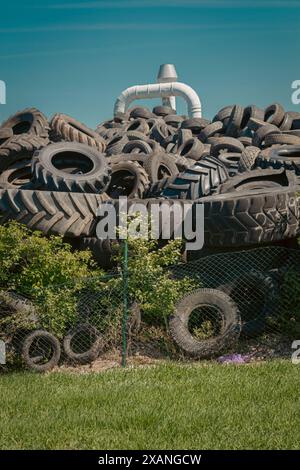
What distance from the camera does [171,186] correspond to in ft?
45.9

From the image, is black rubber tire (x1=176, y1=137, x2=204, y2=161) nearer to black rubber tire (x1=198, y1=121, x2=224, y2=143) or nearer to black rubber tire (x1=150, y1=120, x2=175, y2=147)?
black rubber tire (x1=150, y1=120, x2=175, y2=147)

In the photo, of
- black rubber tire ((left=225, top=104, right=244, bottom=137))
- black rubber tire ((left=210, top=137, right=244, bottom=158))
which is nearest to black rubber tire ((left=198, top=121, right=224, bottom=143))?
black rubber tire ((left=225, top=104, right=244, bottom=137))

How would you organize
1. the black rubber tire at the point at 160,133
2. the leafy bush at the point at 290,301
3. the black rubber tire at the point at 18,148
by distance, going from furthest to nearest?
the black rubber tire at the point at 160,133, the black rubber tire at the point at 18,148, the leafy bush at the point at 290,301

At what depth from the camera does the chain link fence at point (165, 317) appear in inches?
392

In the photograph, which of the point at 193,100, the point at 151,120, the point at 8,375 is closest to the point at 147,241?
the point at 8,375

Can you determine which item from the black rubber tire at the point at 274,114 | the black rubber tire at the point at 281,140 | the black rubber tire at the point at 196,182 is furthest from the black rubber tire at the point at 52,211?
the black rubber tire at the point at 274,114

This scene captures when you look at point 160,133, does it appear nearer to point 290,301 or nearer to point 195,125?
point 195,125

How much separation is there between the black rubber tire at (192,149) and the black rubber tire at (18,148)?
4.51 meters

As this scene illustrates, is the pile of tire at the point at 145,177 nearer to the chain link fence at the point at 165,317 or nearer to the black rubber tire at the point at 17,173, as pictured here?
the black rubber tire at the point at 17,173

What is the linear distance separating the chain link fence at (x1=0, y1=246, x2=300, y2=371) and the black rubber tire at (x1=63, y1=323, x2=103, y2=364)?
0.01 meters

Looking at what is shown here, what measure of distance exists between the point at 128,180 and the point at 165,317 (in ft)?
19.2

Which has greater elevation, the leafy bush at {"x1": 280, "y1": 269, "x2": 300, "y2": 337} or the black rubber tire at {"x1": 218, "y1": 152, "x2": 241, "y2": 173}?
the black rubber tire at {"x1": 218, "y1": 152, "x2": 241, "y2": 173}

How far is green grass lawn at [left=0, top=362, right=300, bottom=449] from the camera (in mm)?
6824
